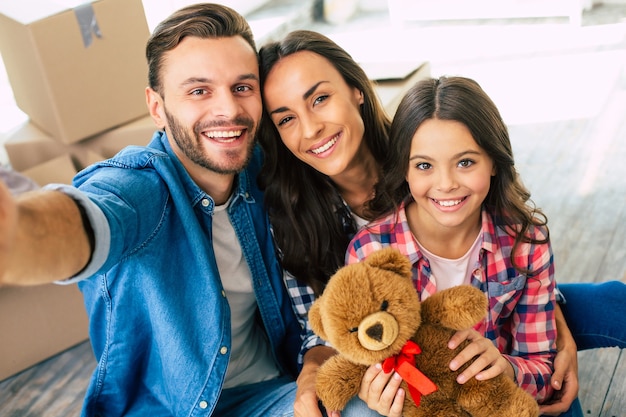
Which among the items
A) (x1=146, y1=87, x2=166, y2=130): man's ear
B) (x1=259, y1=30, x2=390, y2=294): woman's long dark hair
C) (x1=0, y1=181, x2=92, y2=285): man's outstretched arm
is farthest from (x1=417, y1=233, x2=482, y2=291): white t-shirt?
(x1=0, y1=181, x2=92, y2=285): man's outstretched arm

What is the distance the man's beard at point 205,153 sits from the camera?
142 centimetres

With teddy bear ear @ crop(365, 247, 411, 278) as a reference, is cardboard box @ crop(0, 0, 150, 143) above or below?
above

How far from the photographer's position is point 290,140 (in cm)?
151

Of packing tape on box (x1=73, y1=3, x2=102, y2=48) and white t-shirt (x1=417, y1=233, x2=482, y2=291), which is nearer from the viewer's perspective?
white t-shirt (x1=417, y1=233, x2=482, y2=291)

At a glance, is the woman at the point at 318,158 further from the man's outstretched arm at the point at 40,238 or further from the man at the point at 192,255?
the man's outstretched arm at the point at 40,238

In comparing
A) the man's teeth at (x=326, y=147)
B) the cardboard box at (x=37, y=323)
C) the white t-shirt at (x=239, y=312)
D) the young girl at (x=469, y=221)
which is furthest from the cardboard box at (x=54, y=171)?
the young girl at (x=469, y=221)

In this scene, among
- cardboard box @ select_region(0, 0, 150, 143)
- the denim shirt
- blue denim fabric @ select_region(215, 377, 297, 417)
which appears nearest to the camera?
the denim shirt

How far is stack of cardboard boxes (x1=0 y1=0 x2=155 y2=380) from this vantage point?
1974 millimetres

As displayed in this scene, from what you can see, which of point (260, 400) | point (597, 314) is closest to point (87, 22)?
point (260, 400)

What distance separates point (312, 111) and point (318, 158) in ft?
0.33

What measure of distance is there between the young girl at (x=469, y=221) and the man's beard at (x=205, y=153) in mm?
298

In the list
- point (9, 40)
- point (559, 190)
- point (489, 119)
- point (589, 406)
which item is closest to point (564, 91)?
point (559, 190)

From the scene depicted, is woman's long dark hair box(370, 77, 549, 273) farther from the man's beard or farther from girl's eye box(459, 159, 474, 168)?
A: the man's beard

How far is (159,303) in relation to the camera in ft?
4.32
